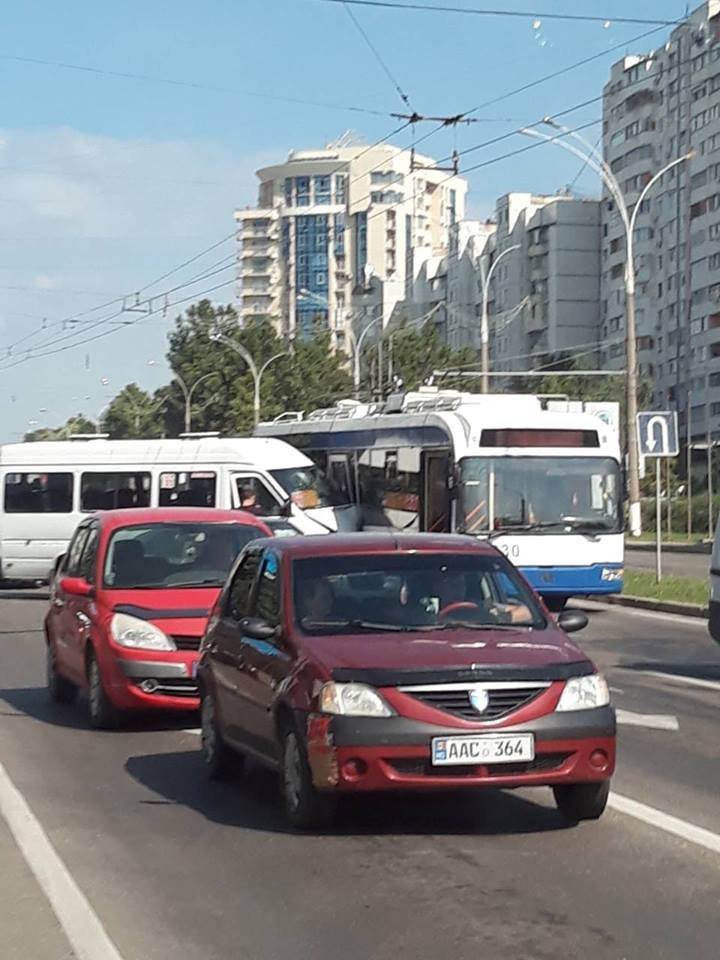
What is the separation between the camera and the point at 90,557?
1439 cm

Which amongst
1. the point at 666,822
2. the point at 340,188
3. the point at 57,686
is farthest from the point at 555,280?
the point at 666,822

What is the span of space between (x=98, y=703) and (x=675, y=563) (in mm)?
29207

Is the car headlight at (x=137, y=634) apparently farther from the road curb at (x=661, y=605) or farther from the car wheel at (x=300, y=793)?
the road curb at (x=661, y=605)

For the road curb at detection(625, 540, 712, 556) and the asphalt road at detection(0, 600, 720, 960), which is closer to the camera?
the asphalt road at detection(0, 600, 720, 960)

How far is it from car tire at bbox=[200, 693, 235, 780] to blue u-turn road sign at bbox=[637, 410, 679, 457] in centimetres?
1699

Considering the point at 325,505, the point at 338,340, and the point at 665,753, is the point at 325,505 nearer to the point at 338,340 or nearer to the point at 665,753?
the point at 665,753

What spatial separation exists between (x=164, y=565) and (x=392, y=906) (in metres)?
7.21

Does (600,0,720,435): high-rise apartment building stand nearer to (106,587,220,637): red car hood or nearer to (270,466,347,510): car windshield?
(270,466,347,510): car windshield

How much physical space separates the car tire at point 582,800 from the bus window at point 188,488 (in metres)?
23.6

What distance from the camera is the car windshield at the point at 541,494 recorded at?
25.1 m

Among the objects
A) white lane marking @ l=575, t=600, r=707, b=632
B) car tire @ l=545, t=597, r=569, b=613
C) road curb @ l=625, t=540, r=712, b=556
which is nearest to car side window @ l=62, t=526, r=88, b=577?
white lane marking @ l=575, t=600, r=707, b=632

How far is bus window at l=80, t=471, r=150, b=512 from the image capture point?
32969 mm

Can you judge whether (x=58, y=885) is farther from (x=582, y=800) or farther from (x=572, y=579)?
(x=572, y=579)

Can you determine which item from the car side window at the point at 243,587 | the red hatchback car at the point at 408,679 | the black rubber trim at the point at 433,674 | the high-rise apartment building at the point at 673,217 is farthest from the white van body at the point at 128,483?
the high-rise apartment building at the point at 673,217
